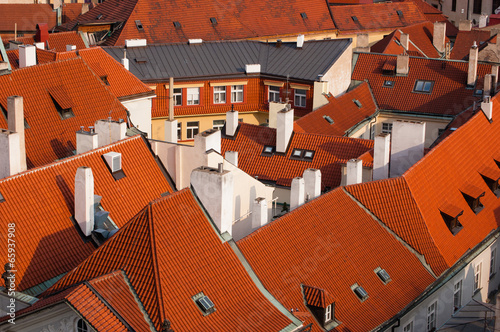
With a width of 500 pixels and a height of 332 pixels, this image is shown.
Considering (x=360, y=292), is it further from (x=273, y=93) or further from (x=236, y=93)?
(x=236, y=93)

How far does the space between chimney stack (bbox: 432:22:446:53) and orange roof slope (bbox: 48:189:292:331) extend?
55.6 m

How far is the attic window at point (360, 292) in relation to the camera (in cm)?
3975

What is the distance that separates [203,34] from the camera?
85.5 meters

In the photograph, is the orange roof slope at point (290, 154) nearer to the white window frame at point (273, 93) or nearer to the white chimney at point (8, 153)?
the white window frame at point (273, 93)

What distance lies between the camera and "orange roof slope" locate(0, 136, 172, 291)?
1505 inches

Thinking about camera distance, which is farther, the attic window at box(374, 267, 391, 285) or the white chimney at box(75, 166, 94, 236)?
the attic window at box(374, 267, 391, 285)

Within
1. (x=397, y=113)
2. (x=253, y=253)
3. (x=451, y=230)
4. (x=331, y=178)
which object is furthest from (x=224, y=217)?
(x=397, y=113)

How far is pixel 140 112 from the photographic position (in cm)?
6041

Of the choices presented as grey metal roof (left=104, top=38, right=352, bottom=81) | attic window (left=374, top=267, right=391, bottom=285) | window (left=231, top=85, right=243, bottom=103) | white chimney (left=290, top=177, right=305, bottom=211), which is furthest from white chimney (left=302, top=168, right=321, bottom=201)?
window (left=231, top=85, right=243, bottom=103)

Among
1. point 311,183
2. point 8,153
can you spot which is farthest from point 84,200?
point 311,183

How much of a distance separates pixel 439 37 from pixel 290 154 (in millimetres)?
35951

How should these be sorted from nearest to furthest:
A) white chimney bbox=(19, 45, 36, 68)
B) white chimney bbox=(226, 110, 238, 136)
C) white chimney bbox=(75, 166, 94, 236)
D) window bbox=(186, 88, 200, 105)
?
white chimney bbox=(75, 166, 94, 236) < white chimney bbox=(19, 45, 36, 68) < white chimney bbox=(226, 110, 238, 136) < window bbox=(186, 88, 200, 105)

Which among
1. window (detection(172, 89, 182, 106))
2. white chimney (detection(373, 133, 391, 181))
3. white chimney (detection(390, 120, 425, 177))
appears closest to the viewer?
white chimney (detection(373, 133, 391, 181))

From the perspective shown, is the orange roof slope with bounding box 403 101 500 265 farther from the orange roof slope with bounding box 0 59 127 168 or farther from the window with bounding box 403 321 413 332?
the orange roof slope with bounding box 0 59 127 168
